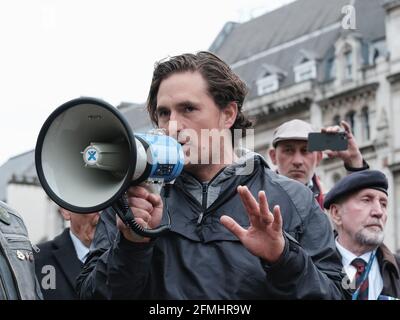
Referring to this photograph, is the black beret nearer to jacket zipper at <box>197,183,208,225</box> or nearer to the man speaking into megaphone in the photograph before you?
the man speaking into megaphone

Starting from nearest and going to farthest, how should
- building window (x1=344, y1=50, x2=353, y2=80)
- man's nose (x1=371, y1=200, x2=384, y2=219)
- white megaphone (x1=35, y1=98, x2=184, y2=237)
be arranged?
white megaphone (x1=35, y1=98, x2=184, y2=237) → man's nose (x1=371, y1=200, x2=384, y2=219) → building window (x1=344, y1=50, x2=353, y2=80)

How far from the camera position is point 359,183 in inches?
272

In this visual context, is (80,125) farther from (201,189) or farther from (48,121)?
(201,189)

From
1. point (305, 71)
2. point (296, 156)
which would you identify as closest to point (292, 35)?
point (305, 71)

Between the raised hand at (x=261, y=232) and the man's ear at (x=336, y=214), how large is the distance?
9.50 ft

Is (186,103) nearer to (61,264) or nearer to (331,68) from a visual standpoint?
(61,264)

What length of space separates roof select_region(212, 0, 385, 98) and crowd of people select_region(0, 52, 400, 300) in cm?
3941


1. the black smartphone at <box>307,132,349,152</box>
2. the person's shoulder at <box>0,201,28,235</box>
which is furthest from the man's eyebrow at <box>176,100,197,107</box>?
the black smartphone at <box>307,132,349,152</box>

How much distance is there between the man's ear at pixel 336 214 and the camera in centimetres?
699

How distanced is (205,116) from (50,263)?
8.38 feet

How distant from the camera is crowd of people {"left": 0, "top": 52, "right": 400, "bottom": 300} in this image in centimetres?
418

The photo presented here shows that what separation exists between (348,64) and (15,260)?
4187 cm

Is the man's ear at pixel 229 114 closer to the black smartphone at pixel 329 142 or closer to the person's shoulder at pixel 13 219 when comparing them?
the person's shoulder at pixel 13 219

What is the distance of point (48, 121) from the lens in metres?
4.18
